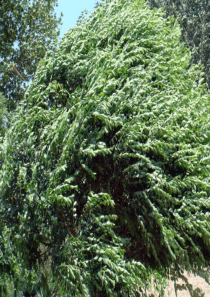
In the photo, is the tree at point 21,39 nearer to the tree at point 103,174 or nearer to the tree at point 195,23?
the tree at point 195,23

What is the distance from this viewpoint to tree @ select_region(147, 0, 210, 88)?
26281mm

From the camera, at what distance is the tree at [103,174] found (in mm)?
7254

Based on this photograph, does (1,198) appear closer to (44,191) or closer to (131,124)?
(44,191)

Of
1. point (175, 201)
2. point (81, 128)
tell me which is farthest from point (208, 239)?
point (81, 128)

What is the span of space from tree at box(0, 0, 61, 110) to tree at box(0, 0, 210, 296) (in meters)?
19.7

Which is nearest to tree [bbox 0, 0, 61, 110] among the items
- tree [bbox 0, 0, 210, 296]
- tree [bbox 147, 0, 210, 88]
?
tree [bbox 147, 0, 210, 88]

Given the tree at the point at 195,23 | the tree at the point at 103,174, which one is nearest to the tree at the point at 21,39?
the tree at the point at 195,23

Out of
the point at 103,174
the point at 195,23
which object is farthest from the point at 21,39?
the point at 103,174

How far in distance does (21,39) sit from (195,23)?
35.8 feet

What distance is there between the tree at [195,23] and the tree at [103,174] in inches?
716

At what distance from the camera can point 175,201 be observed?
25.2 ft

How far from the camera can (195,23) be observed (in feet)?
88.1

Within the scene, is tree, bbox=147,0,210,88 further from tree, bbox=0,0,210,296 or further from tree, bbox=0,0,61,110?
tree, bbox=0,0,210,296

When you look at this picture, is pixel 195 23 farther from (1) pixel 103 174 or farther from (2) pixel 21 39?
(1) pixel 103 174
